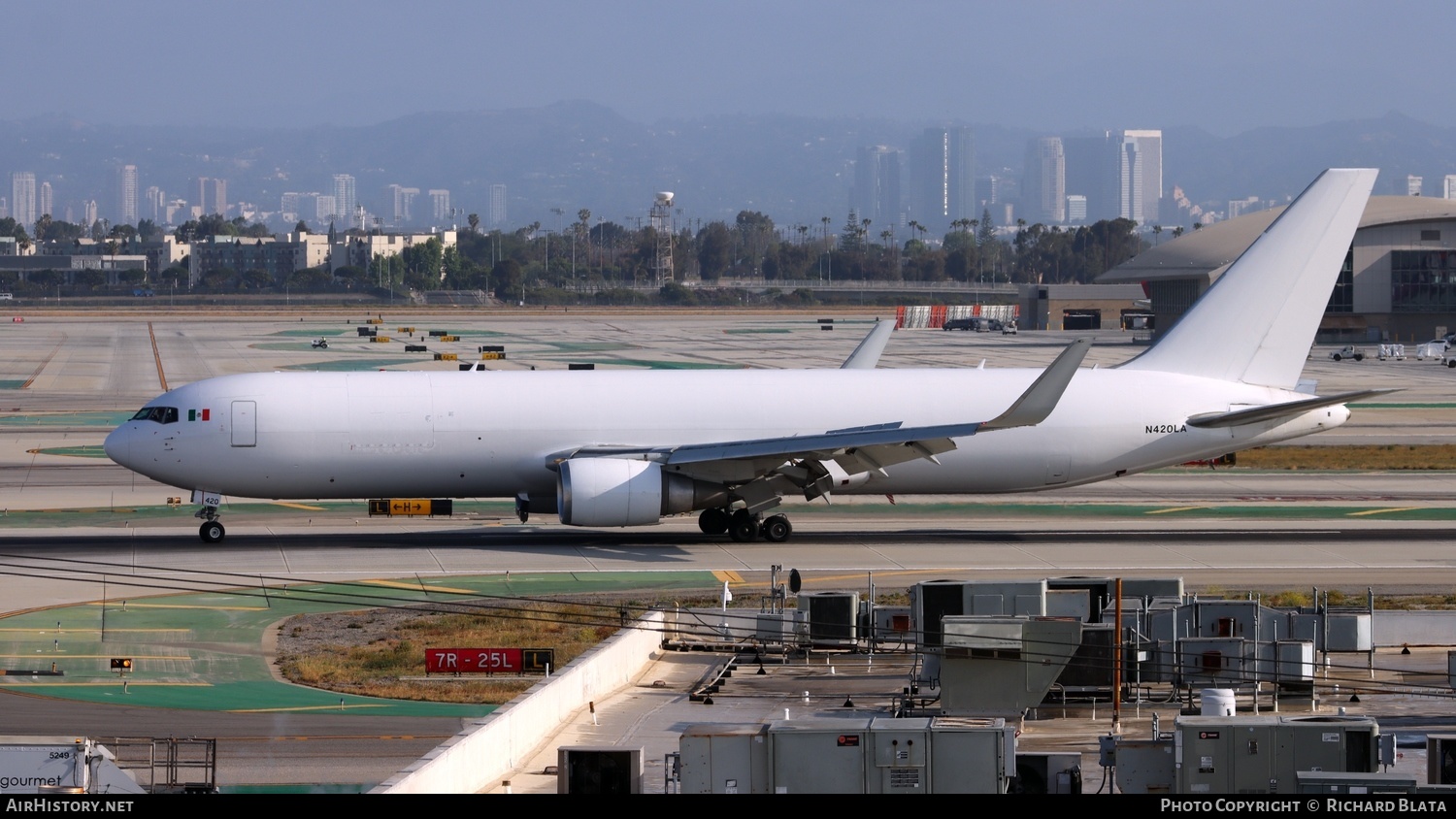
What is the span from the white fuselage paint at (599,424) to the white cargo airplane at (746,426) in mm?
51

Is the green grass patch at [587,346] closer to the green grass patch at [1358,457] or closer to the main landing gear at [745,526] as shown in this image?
the green grass patch at [1358,457]

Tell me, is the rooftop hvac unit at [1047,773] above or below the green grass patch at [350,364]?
below

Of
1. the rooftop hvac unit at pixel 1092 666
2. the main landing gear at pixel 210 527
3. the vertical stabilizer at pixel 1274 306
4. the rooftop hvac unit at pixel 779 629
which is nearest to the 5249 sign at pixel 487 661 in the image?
the rooftop hvac unit at pixel 779 629

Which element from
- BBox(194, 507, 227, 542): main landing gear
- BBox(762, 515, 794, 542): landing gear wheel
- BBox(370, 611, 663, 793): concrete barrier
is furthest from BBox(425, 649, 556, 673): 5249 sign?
BBox(194, 507, 227, 542): main landing gear

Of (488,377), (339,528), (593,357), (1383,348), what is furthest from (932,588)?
(1383,348)

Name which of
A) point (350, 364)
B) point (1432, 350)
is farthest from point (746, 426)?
point (1432, 350)

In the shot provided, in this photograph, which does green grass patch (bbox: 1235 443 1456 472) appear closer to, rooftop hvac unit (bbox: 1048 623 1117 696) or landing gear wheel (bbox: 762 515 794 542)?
landing gear wheel (bbox: 762 515 794 542)

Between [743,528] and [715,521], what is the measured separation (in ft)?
2.46

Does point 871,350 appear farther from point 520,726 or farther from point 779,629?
point 520,726

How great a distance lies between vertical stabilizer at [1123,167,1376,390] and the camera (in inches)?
1800

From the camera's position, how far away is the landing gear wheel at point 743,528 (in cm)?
4419

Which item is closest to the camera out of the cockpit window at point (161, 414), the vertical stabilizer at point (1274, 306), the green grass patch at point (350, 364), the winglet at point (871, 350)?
the cockpit window at point (161, 414)

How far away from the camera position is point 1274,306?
45.7m

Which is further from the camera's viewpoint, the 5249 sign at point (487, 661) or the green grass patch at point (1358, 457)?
the green grass patch at point (1358, 457)
